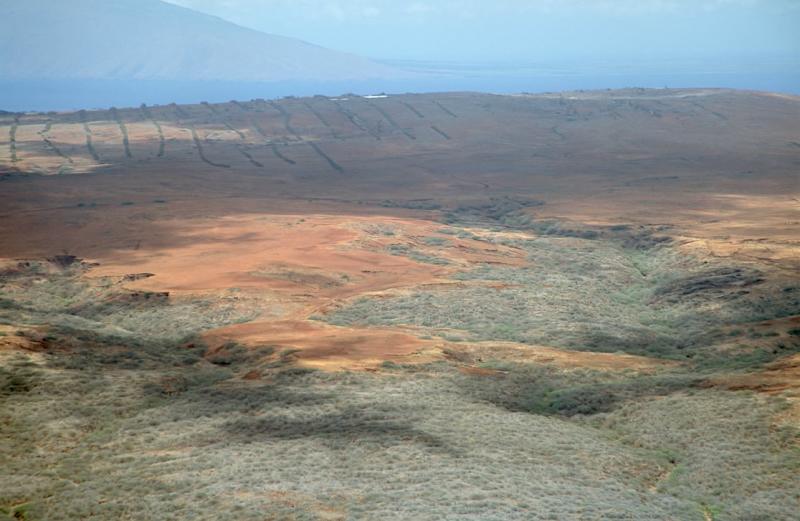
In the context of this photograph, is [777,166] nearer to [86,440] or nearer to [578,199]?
[578,199]

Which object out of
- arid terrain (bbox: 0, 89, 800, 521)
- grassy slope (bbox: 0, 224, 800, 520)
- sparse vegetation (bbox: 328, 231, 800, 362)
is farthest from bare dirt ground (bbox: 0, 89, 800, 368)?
grassy slope (bbox: 0, 224, 800, 520)

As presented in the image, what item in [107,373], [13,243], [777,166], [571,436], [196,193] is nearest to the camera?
[571,436]

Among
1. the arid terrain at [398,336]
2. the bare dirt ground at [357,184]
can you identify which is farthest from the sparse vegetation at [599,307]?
the bare dirt ground at [357,184]

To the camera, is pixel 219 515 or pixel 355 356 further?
pixel 355 356

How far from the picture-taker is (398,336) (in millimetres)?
37656

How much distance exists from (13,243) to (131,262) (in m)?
9.45

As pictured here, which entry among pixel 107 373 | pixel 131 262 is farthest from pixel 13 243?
pixel 107 373

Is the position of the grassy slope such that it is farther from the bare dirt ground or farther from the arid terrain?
the bare dirt ground

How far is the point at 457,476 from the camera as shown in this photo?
74.1ft

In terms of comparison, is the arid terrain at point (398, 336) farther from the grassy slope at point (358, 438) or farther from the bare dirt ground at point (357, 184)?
the bare dirt ground at point (357, 184)

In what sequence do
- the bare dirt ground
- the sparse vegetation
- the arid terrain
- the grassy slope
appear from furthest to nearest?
the bare dirt ground < the sparse vegetation < the arid terrain < the grassy slope

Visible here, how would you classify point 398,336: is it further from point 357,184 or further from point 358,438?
point 357,184

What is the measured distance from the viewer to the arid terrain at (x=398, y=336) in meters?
22.5

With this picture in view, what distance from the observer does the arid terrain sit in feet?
73.9
